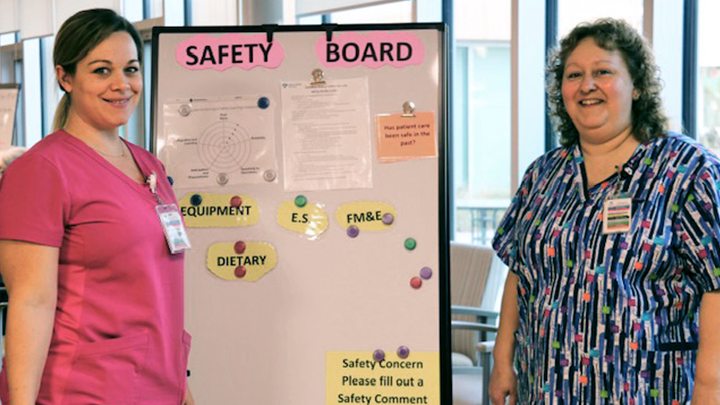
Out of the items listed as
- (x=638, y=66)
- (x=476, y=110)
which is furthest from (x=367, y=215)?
(x=476, y=110)

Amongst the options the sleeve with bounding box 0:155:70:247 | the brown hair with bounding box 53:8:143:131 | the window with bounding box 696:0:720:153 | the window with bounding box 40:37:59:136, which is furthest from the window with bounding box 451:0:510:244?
the window with bounding box 40:37:59:136

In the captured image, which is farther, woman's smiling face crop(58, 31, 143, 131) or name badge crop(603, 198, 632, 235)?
name badge crop(603, 198, 632, 235)

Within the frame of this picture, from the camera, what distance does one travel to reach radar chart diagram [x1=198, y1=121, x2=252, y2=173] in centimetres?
231

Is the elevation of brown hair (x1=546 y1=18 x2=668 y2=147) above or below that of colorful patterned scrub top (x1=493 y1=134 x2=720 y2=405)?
above

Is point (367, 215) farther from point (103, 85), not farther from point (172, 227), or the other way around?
point (103, 85)

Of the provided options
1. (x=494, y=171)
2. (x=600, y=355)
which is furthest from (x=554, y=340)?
(x=494, y=171)

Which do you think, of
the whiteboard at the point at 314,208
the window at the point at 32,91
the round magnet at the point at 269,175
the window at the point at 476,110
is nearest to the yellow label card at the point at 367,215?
the whiteboard at the point at 314,208

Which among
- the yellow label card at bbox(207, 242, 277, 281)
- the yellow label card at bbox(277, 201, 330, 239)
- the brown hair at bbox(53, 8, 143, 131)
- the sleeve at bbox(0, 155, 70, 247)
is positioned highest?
the brown hair at bbox(53, 8, 143, 131)

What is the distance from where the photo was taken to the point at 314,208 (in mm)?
2289

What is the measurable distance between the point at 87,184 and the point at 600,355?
1.17 metres

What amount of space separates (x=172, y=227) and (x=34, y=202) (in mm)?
301

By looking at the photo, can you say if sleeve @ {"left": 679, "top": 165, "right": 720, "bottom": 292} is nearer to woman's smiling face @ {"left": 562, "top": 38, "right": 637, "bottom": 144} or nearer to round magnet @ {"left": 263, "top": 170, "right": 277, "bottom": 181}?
woman's smiling face @ {"left": 562, "top": 38, "right": 637, "bottom": 144}

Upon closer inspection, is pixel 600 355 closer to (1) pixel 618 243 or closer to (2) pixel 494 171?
(1) pixel 618 243

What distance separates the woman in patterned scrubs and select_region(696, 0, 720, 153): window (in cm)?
170
